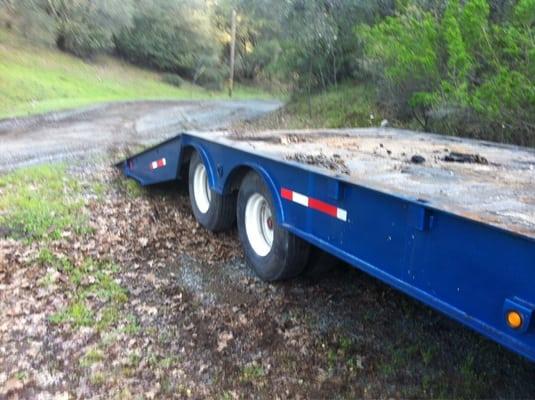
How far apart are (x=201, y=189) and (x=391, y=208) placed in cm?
379

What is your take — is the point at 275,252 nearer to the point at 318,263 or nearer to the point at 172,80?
the point at 318,263

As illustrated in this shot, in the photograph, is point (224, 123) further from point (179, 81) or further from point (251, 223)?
point (179, 81)

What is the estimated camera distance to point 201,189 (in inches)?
273

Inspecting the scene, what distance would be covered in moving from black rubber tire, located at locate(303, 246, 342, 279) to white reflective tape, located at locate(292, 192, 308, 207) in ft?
2.21

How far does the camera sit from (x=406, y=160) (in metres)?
5.23

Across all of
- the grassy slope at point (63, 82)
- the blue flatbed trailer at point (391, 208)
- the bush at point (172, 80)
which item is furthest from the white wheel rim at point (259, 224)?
the bush at point (172, 80)

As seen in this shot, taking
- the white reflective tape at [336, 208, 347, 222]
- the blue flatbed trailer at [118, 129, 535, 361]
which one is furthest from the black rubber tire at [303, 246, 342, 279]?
the white reflective tape at [336, 208, 347, 222]

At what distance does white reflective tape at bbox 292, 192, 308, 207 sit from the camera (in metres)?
4.42

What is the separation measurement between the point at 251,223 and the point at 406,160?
1.58m

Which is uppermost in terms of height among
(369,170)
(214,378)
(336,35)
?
(336,35)

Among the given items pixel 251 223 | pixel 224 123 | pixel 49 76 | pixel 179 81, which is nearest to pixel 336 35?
pixel 224 123

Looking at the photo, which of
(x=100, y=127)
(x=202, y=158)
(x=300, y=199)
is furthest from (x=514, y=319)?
(x=100, y=127)

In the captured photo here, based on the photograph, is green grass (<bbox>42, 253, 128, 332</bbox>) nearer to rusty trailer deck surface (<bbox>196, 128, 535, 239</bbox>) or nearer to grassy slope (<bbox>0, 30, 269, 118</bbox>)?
rusty trailer deck surface (<bbox>196, 128, 535, 239</bbox>)

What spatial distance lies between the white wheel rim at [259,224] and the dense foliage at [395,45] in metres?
4.14
